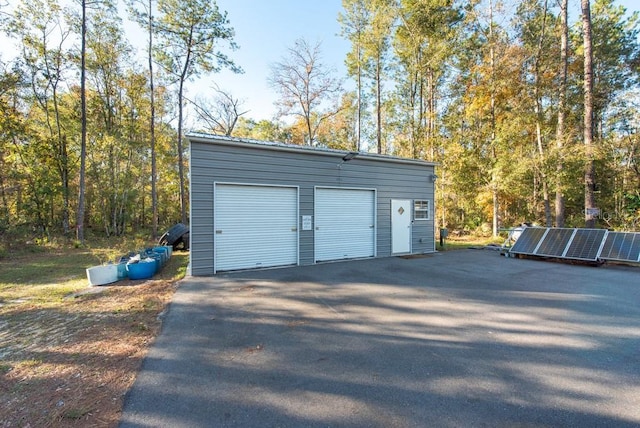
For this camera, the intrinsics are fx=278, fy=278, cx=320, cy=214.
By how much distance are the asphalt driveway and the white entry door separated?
12.1 ft

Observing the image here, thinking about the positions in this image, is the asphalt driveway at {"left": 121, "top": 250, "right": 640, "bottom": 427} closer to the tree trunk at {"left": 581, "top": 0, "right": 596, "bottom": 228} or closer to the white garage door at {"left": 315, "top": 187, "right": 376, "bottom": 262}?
the white garage door at {"left": 315, "top": 187, "right": 376, "bottom": 262}

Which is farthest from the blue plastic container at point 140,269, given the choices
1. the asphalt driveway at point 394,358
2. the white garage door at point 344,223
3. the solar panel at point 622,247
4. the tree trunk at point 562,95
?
the tree trunk at point 562,95

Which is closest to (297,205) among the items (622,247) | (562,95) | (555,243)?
(555,243)

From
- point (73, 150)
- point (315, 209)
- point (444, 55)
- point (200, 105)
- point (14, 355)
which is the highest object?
point (444, 55)

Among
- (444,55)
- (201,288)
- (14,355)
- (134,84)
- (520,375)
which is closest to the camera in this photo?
(520,375)

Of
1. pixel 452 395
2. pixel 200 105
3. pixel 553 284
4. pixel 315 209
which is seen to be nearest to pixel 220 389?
pixel 452 395

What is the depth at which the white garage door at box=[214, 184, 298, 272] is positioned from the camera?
626 cm

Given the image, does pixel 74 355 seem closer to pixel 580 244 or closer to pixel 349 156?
pixel 349 156

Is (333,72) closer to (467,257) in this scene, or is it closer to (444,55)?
(444,55)

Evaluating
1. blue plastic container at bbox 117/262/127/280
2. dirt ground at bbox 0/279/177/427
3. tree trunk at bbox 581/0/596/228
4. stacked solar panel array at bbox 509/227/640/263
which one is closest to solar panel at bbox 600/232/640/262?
stacked solar panel array at bbox 509/227/640/263

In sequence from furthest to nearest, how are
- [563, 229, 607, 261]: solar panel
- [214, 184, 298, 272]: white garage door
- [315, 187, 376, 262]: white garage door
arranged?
[315, 187, 376, 262]: white garage door < [563, 229, 607, 261]: solar panel < [214, 184, 298, 272]: white garage door

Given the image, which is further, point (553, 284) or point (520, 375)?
point (553, 284)

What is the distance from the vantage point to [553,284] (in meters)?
5.26

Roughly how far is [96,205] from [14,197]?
3350mm
